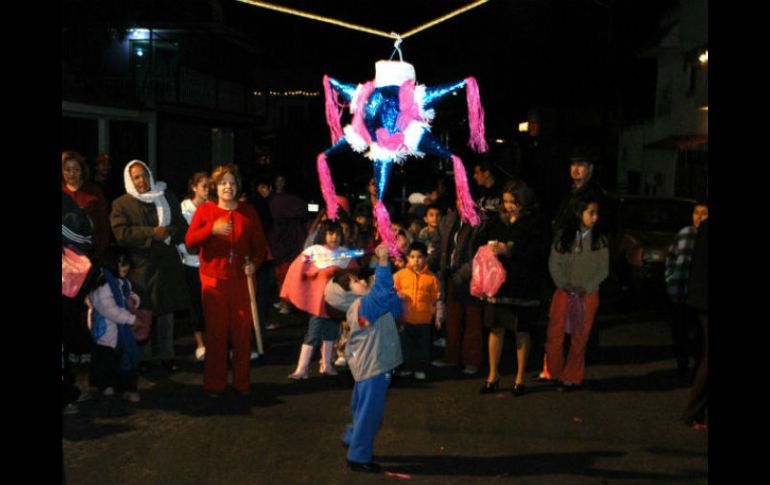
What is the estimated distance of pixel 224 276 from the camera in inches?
311

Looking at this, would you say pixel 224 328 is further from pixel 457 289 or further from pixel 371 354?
pixel 457 289

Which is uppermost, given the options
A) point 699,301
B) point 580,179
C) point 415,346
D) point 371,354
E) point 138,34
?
point 138,34

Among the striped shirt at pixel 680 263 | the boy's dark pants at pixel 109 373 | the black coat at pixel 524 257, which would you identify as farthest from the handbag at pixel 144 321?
the striped shirt at pixel 680 263

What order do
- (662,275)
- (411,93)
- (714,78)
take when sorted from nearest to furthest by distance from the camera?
1. (714,78)
2. (411,93)
3. (662,275)

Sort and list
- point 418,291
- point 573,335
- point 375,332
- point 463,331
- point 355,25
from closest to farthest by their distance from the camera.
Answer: point 355,25, point 375,332, point 573,335, point 418,291, point 463,331

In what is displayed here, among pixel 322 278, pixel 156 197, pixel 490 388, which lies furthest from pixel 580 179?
pixel 156 197

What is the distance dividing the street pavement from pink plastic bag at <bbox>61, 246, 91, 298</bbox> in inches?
39.8

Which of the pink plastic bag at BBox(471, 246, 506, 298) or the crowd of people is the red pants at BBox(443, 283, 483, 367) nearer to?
the crowd of people

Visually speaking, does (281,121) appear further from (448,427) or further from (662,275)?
(448,427)

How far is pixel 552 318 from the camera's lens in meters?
8.48

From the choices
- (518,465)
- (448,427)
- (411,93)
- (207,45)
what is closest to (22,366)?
(411,93)

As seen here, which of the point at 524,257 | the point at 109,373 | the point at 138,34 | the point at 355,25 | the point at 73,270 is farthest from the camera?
the point at 138,34

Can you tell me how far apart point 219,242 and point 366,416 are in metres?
2.61

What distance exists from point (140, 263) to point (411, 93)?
391cm
